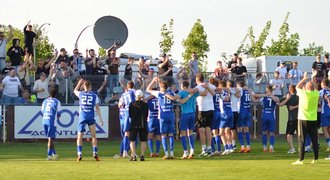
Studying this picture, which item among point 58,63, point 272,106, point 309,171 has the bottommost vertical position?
point 309,171

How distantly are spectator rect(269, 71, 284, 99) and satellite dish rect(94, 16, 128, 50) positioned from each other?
690cm

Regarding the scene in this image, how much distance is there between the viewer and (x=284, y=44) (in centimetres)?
7044

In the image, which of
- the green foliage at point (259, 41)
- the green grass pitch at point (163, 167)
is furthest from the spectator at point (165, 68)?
the green foliage at point (259, 41)

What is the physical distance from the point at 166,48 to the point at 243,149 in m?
34.4

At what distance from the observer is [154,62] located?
132 ft

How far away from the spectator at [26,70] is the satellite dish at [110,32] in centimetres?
397

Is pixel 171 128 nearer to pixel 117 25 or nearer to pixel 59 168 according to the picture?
pixel 59 168

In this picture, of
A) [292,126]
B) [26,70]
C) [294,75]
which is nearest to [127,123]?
[292,126]

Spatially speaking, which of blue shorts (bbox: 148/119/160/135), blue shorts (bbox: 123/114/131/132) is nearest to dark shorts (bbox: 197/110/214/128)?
blue shorts (bbox: 148/119/160/135)

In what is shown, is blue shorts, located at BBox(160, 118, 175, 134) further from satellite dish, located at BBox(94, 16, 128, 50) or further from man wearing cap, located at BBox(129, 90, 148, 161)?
satellite dish, located at BBox(94, 16, 128, 50)

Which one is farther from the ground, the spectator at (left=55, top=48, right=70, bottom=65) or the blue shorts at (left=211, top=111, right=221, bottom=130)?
the spectator at (left=55, top=48, right=70, bottom=65)

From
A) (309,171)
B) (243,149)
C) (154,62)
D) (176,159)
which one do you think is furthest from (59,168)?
(154,62)

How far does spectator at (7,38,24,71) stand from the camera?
32.4 meters

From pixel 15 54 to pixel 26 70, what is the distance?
86 cm
